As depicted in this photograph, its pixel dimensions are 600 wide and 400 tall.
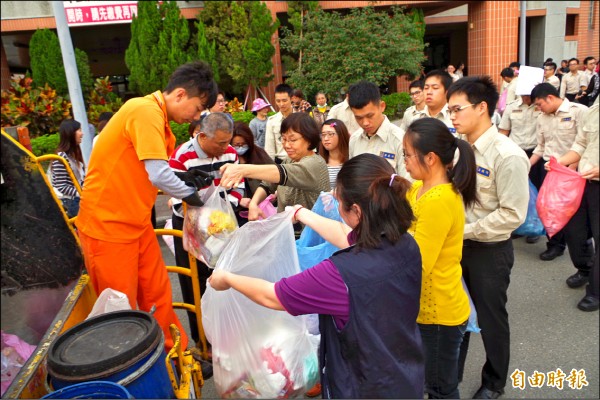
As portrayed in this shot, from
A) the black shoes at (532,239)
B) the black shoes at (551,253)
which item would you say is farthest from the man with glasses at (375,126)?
the black shoes at (532,239)

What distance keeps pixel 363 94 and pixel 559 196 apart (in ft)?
6.17

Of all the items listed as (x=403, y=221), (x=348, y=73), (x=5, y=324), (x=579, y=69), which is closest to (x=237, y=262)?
(x=403, y=221)

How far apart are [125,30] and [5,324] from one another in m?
13.6

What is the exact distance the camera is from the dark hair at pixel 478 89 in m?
2.26

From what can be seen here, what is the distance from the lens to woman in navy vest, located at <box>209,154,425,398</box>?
4.37ft

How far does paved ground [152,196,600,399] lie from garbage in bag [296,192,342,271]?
1.19m

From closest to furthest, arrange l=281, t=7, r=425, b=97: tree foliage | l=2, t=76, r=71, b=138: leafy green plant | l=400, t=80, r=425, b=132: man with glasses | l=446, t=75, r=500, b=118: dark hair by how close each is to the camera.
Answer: l=446, t=75, r=500, b=118: dark hair
l=400, t=80, r=425, b=132: man with glasses
l=2, t=76, r=71, b=138: leafy green plant
l=281, t=7, r=425, b=97: tree foliage

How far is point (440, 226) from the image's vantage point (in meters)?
1.75

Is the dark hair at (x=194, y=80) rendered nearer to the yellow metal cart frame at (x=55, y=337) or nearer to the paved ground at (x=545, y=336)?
the yellow metal cart frame at (x=55, y=337)

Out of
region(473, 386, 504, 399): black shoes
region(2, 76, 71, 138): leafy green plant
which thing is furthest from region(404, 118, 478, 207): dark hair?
region(2, 76, 71, 138): leafy green plant

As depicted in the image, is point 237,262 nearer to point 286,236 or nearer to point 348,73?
point 286,236

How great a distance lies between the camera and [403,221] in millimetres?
1431

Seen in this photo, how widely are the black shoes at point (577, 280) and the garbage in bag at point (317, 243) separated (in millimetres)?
2582

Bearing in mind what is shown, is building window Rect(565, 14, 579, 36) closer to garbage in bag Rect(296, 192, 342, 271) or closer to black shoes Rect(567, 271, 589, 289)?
black shoes Rect(567, 271, 589, 289)
